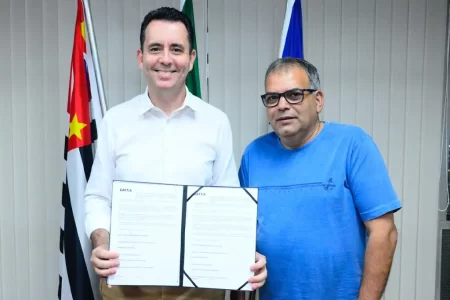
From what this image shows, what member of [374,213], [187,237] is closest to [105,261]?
[187,237]

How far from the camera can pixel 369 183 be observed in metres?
1.28

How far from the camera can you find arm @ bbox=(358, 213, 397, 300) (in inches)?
50.3

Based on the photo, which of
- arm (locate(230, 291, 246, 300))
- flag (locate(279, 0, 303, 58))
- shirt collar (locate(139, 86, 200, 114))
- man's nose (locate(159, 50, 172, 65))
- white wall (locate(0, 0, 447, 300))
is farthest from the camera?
white wall (locate(0, 0, 447, 300))

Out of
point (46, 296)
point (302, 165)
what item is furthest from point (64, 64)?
point (302, 165)

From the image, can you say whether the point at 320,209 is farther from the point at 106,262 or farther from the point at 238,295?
the point at 106,262

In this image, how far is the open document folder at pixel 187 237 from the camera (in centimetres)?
116

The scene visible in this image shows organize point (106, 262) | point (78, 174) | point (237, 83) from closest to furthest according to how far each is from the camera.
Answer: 1. point (106, 262)
2. point (78, 174)
3. point (237, 83)

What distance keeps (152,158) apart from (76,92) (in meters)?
0.72

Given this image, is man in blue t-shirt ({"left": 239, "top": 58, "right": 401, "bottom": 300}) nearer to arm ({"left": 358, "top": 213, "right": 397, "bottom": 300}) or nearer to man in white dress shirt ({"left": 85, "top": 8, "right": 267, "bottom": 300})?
arm ({"left": 358, "top": 213, "right": 397, "bottom": 300})

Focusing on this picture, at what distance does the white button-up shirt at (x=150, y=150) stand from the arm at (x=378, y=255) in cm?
56

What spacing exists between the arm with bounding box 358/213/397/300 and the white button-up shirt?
56cm

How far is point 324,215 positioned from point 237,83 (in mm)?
1026

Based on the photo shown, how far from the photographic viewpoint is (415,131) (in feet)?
7.03

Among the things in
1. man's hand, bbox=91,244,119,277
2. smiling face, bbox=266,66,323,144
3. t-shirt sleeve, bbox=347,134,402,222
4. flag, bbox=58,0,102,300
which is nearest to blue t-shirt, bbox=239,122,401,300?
t-shirt sleeve, bbox=347,134,402,222
